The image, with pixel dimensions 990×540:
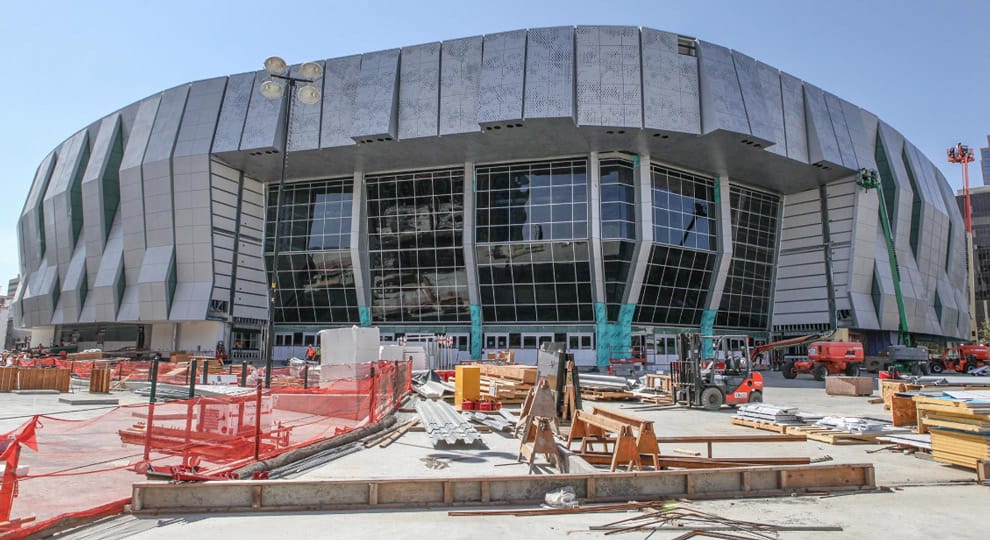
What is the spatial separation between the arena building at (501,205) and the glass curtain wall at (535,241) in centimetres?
15

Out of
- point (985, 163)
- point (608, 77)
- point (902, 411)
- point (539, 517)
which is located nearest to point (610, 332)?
point (608, 77)

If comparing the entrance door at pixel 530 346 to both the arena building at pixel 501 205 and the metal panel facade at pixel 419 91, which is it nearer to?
the arena building at pixel 501 205

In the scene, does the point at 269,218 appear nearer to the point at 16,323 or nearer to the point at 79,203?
the point at 79,203

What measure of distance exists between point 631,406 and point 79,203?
4851cm

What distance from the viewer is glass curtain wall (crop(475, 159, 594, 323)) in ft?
131

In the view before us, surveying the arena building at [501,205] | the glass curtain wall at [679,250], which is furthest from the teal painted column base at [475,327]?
the glass curtain wall at [679,250]

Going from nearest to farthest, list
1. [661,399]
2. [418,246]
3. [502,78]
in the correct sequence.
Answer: [661,399] < [502,78] < [418,246]

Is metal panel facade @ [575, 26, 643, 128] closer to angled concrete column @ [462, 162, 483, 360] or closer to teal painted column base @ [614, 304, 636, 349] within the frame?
angled concrete column @ [462, 162, 483, 360]

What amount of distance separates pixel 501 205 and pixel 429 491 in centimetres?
3451

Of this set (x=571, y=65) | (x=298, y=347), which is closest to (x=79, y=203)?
(x=298, y=347)

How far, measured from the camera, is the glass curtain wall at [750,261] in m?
45.6

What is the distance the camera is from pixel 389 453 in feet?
37.6

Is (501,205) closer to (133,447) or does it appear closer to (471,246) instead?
(471,246)

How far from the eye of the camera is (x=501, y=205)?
4134cm
